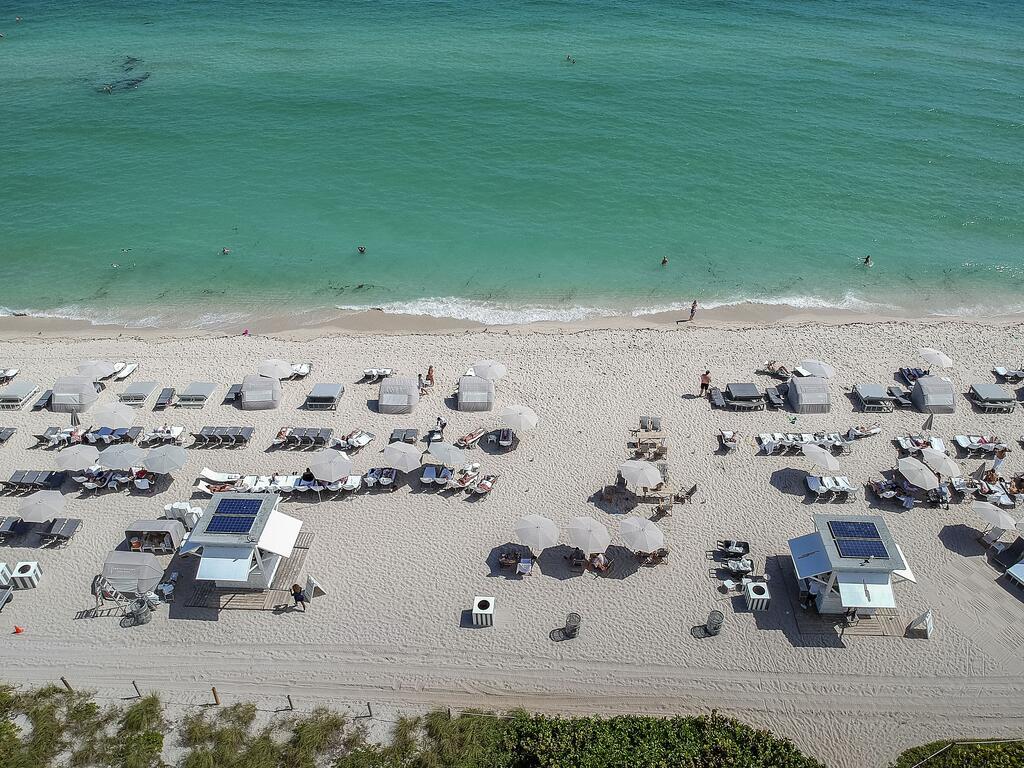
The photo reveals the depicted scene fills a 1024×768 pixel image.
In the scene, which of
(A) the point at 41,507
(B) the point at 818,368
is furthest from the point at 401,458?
(B) the point at 818,368

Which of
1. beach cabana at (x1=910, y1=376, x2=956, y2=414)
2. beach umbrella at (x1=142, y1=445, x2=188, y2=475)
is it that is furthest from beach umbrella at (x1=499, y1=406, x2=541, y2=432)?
beach cabana at (x1=910, y1=376, x2=956, y2=414)

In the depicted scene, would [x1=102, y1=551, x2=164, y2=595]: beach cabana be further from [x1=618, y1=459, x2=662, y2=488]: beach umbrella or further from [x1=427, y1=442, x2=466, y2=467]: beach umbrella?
[x1=618, y1=459, x2=662, y2=488]: beach umbrella

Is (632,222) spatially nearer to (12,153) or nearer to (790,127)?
(790,127)

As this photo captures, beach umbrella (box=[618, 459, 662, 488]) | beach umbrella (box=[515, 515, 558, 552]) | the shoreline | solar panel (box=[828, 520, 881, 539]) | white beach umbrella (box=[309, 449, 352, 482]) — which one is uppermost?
solar panel (box=[828, 520, 881, 539])

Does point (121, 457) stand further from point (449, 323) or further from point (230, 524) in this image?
point (449, 323)

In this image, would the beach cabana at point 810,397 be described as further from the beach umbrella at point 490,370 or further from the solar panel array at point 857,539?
the beach umbrella at point 490,370

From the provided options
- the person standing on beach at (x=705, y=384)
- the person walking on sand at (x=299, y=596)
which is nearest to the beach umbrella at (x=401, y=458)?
the person walking on sand at (x=299, y=596)
